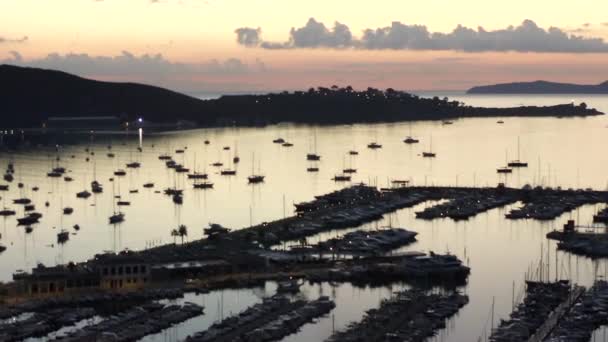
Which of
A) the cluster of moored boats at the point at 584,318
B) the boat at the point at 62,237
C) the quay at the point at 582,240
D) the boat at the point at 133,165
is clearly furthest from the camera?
the boat at the point at 133,165

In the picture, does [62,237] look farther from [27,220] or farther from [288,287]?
[288,287]

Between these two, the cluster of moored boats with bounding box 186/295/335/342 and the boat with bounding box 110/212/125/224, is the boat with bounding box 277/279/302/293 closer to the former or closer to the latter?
the cluster of moored boats with bounding box 186/295/335/342

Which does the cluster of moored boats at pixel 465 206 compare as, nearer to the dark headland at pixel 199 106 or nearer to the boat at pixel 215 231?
the boat at pixel 215 231

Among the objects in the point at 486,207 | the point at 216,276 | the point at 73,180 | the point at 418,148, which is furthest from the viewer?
the point at 418,148

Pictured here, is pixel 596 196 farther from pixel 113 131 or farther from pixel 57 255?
pixel 113 131

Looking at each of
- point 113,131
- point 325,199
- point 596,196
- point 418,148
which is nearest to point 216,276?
point 325,199

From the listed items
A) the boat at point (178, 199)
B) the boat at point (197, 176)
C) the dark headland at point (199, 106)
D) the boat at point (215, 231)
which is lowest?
the boat at point (178, 199)

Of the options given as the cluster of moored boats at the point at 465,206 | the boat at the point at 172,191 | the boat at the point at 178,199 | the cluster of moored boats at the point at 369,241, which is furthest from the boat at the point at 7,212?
the cluster of moored boats at the point at 465,206

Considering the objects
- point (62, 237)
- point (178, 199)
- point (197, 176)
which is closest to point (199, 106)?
point (197, 176)

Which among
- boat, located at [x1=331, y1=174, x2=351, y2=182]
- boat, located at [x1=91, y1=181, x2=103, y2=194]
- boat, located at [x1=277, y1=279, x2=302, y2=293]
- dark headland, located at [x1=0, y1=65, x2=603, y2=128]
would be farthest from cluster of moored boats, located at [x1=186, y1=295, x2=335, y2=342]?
dark headland, located at [x1=0, y1=65, x2=603, y2=128]
